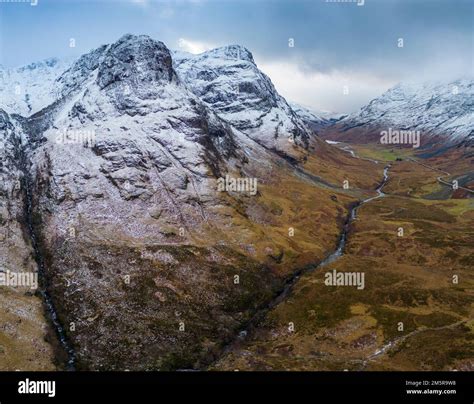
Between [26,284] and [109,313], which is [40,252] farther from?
[109,313]

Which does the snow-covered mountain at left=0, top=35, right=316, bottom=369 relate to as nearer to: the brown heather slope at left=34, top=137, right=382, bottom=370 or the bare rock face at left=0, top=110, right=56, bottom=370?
the brown heather slope at left=34, top=137, right=382, bottom=370

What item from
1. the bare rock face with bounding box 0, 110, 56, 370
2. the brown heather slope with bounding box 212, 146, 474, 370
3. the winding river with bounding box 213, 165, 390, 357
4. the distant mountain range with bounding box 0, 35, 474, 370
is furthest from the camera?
the winding river with bounding box 213, 165, 390, 357

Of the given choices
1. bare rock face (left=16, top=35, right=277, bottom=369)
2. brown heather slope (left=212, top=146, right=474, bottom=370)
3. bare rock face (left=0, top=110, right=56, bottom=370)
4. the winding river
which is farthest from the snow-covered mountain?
brown heather slope (left=212, top=146, right=474, bottom=370)

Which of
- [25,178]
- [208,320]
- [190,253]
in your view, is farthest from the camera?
[25,178]

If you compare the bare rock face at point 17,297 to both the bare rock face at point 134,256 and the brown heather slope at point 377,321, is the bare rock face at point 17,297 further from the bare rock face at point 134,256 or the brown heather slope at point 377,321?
the brown heather slope at point 377,321
